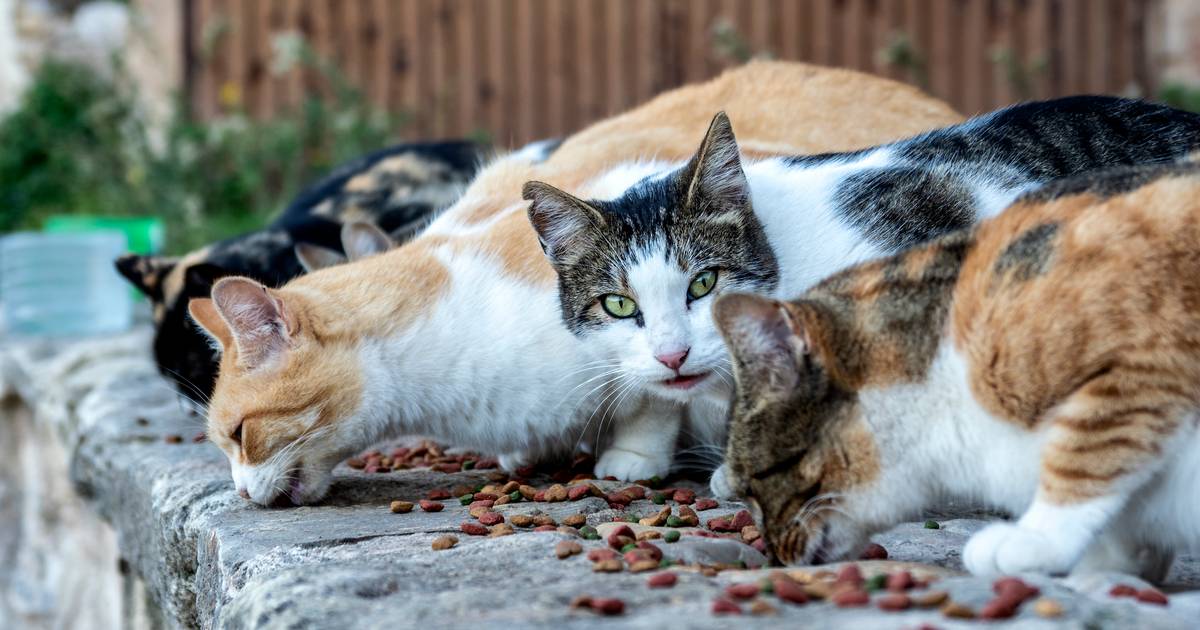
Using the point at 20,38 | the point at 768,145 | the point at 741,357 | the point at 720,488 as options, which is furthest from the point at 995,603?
the point at 20,38

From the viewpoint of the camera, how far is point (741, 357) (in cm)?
223

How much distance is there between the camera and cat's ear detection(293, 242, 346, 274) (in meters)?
4.12

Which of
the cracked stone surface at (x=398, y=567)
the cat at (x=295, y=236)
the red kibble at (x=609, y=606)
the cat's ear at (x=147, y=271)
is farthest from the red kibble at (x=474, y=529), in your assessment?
the cat's ear at (x=147, y=271)

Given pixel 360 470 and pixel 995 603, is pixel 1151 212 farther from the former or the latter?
pixel 360 470

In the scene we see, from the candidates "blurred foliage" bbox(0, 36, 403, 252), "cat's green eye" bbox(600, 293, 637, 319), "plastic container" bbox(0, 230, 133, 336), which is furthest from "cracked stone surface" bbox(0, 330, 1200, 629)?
"blurred foliage" bbox(0, 36, 403, 252)

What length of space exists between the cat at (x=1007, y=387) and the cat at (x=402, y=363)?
788 millimetres

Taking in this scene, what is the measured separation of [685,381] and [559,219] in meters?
0.49

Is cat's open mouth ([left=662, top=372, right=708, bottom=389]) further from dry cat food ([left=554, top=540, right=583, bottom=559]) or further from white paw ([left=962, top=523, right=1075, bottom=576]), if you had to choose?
white paw ([left=962, top=523, right=1075, bottom=576])

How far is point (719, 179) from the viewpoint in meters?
2.83

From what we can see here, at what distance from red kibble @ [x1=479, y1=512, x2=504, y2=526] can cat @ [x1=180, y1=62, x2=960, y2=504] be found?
0.41 meters

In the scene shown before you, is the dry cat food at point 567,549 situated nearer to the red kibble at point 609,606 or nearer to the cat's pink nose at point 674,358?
the red kibble at point 609,606

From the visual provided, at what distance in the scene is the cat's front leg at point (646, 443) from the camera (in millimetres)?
3160

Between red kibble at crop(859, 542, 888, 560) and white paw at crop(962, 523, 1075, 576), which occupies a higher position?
white paw at crop(962, 523, 1075, 576)

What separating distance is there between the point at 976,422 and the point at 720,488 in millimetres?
864
